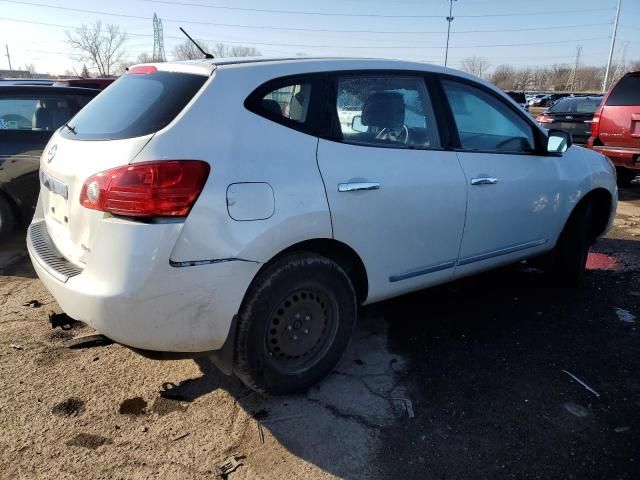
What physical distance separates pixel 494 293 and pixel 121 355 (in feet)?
9.93

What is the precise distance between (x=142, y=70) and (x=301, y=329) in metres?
1.72

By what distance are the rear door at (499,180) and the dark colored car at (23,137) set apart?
415 centimetres

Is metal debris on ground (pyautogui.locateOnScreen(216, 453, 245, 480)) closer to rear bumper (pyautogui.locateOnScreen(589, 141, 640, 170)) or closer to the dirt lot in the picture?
the dirt lot

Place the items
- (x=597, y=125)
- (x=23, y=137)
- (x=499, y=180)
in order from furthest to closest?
1. (x=597, y=125)
2. (x=23, y=137)
3. (x=499, y=180)

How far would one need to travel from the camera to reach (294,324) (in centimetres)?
272

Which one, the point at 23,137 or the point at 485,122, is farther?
the point at 23,137

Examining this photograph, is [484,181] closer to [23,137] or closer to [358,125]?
[358,125]

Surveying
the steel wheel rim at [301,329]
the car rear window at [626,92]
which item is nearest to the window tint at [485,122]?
Answer: the steel wheel rim at [301,329]

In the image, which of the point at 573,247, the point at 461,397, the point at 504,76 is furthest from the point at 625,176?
the point at 504,76

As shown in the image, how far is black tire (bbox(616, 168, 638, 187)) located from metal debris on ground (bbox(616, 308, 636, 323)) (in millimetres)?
6104

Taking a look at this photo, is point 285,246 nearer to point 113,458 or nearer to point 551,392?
point 113,458

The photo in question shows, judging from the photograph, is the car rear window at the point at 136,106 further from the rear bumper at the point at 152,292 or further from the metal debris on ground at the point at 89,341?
the metal debris on ground at the point at 89,341

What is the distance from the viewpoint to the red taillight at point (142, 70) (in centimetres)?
281

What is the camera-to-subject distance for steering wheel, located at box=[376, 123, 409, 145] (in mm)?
2986
